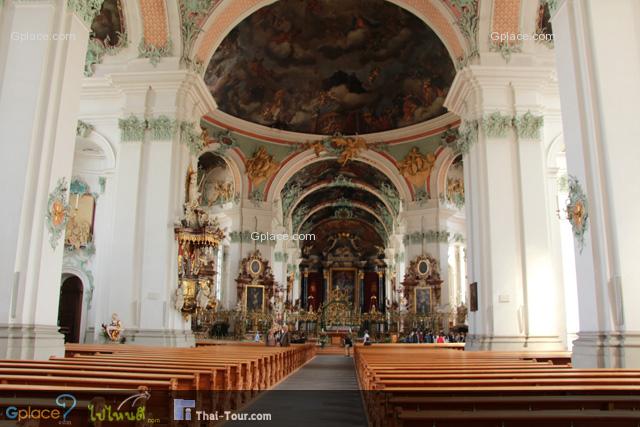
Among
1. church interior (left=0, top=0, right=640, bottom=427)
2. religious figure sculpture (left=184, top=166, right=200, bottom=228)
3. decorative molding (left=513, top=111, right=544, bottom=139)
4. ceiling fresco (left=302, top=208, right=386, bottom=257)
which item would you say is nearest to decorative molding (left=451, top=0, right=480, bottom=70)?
church interior (left=0, top=0, right=640, bottom=427)

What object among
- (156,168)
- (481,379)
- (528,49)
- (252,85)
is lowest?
(481,379)

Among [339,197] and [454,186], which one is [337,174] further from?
[454,186]

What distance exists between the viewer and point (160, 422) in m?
4.75

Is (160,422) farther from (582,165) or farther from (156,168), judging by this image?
(156,168)

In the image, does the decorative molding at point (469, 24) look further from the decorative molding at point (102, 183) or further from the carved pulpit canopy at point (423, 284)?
the carved pulpit canopy at point (423, 284)

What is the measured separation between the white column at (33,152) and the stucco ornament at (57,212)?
0.23 feet

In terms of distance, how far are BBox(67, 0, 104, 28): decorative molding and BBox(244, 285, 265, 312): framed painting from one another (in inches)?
695

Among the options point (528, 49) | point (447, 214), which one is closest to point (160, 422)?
point (528, 49)

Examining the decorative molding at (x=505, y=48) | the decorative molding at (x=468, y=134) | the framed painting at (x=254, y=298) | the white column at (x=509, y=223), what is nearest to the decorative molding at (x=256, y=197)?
the framed painting at (x=254, y=298)

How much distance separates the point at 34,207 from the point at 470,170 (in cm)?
1025

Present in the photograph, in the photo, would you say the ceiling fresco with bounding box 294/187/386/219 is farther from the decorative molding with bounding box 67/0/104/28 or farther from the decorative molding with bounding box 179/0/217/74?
the decorative molding with bounding box 67/0/104/28

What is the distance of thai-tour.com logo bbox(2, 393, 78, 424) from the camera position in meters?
3.58

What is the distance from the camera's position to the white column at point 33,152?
7664 millimetres

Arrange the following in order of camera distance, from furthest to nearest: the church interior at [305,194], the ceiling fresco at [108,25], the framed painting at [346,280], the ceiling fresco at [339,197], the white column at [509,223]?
the framed painting at [346,280] → the ceiling fresco at [339,197] → the ceiling fresco at [108,25] → the white column at [509,223] → the church interior at [305,194]
